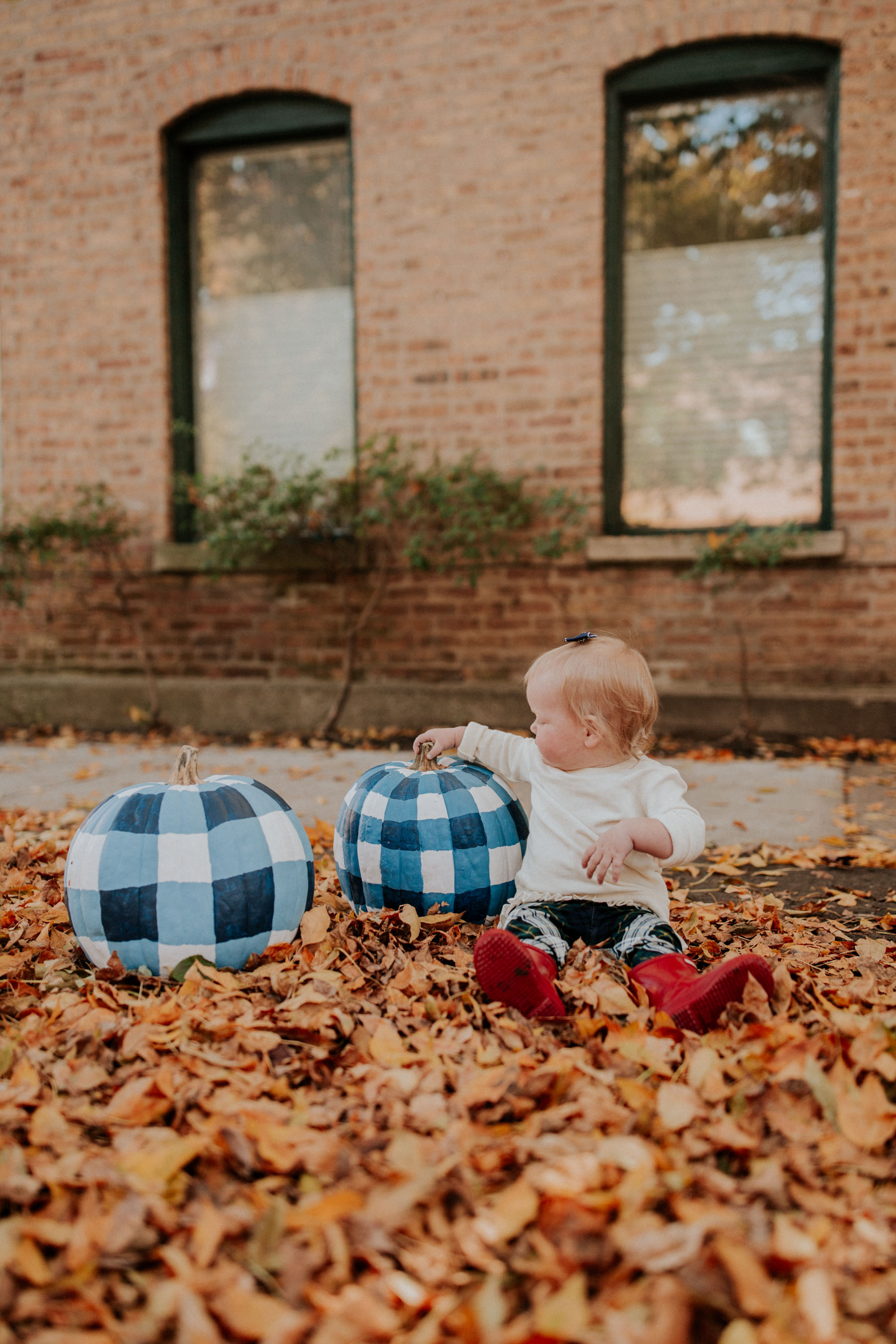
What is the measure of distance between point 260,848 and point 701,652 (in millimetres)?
4294

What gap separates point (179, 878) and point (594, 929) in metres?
1.01

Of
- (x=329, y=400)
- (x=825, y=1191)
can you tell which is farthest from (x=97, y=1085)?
(x=329, y=400)

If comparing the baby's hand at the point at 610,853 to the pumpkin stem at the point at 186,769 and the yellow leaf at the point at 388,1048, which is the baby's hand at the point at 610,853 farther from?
the pumpkin stem at the point at 186,769

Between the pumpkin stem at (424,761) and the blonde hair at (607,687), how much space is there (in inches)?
14.7

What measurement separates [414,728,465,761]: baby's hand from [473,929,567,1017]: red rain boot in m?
0.66

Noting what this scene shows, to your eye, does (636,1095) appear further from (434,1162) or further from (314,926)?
(314,926)

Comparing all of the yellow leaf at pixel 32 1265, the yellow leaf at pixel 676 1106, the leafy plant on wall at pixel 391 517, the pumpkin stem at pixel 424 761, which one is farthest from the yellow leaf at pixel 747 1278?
the leafy plant on wall at pixel 391 517

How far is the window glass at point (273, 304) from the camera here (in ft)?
21.7

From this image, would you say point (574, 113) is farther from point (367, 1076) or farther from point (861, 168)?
point (367, 1076)

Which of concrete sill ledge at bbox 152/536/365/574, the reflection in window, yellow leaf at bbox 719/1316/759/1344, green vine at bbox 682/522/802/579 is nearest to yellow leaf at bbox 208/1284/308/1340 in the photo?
yellow leaf at bbox 719/1316/759/1344

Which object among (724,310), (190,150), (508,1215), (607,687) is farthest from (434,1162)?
(190,150)

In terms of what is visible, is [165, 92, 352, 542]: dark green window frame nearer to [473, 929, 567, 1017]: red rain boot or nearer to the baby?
the baby

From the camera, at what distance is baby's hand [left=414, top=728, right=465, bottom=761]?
2.50m

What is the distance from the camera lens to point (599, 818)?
2312mm
